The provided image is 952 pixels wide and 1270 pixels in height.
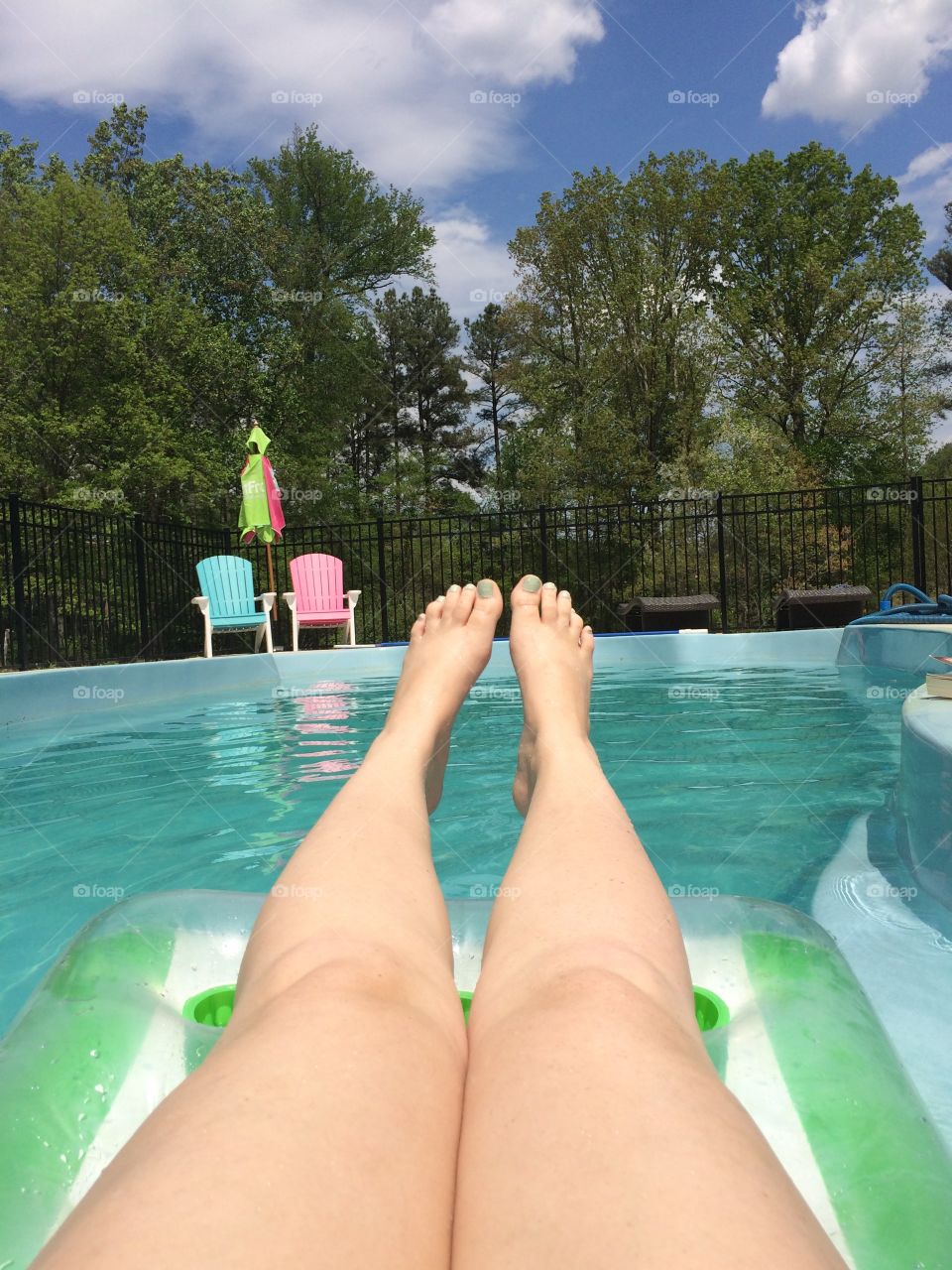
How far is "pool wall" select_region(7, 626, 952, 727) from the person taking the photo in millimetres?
4902

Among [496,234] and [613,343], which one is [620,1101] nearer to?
[613,343]

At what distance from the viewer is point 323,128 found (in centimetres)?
1917

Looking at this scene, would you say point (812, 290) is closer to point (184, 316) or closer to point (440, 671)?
point (184, 316)

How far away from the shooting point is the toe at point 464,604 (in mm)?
2156

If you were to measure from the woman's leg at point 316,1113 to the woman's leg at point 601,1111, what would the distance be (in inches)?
1.3

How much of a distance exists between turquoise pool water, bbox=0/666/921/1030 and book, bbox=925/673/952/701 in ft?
1.39

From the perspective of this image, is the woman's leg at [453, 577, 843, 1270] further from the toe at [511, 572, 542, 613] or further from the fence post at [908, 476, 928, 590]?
the fence post at [908, 476, 928, 590]

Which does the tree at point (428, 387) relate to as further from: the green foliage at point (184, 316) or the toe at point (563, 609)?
the toe at point (563, 609)

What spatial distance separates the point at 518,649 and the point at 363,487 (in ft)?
67.6

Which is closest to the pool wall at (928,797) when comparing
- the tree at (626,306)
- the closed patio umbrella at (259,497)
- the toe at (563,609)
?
the toe at (563,609)

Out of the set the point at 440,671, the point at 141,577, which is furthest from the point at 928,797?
the point at 141,577

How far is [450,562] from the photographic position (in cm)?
1366

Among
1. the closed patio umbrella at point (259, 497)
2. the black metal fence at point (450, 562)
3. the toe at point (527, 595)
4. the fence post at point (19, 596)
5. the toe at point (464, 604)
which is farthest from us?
the closed patio umbrella at point (259, 497)

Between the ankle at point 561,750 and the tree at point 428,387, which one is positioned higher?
the tree at point 428,387
